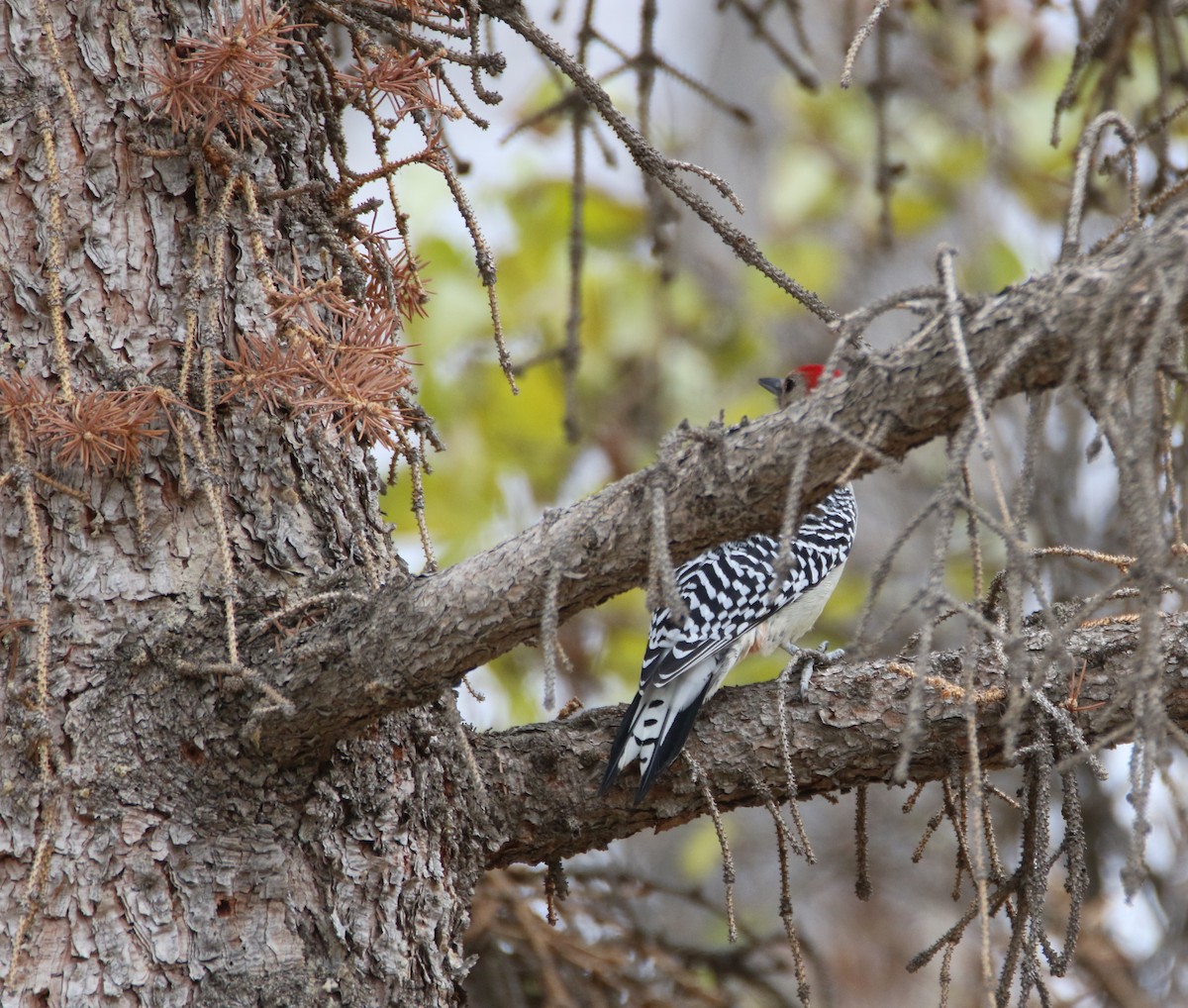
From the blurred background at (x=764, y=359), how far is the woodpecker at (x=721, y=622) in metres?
0.30

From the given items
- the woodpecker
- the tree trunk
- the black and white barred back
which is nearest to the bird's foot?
the woodpecker

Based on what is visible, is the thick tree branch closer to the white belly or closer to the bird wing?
the bird wing

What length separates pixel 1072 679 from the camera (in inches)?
94.5

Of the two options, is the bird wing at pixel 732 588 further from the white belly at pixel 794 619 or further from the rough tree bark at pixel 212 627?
the rough tree bark at pixel 212 627

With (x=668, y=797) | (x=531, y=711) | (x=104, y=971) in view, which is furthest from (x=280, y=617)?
(x=531, y=711)

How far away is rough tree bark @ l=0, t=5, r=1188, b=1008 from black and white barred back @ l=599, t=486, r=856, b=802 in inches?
13.1

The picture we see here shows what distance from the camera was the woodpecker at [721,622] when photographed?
104 inches

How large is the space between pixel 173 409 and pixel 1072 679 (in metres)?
1.82

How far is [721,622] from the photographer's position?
362 centimetres

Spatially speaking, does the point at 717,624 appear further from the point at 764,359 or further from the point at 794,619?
the point at 764,359

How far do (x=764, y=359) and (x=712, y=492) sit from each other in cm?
602

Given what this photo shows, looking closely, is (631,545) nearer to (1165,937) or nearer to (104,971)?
(104,971)

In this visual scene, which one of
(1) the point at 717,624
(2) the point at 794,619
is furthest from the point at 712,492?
(2) the point at 794,619

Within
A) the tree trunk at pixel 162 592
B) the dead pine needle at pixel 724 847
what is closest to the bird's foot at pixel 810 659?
the dead pine needle at pixel 724 847
